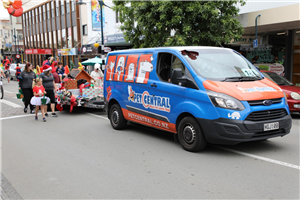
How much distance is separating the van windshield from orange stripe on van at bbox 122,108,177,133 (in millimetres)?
1320

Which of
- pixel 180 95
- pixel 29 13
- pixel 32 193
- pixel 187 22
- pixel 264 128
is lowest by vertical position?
pixel 32 193

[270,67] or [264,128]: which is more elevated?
[270,67]

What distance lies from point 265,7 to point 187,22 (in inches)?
157

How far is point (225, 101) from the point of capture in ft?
16.7

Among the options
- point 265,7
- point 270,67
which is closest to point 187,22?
point 265,7

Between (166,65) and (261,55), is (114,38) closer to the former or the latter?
(261,55)

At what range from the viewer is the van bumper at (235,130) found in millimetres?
5027

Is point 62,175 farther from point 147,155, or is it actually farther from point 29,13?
point 29,13

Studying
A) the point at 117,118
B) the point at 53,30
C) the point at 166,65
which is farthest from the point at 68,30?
the point at 166,65

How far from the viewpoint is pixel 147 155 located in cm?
570

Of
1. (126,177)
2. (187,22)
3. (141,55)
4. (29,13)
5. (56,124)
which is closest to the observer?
(126,177)

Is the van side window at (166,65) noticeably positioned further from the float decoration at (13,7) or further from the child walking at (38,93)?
the float decoration at (13,7)

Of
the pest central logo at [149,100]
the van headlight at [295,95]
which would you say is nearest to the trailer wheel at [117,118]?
the pest central logo at [149,100]

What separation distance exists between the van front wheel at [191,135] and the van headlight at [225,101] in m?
0.61
